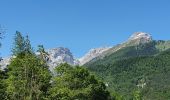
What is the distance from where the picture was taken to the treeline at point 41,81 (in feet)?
273

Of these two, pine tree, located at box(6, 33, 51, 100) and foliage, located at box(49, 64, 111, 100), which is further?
foliage, located at box(49, 64, 111, 100)

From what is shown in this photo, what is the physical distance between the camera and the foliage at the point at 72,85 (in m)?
99.7

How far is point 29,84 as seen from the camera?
81562 mm

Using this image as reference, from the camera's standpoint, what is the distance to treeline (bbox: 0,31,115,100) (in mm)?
83075

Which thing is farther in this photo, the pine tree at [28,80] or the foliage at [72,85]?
the foliage at [72,85]

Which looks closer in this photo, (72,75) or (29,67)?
(29,67)

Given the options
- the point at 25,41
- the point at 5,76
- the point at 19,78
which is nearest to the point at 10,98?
the point at 19,78

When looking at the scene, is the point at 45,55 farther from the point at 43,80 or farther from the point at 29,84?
the point at 29,84

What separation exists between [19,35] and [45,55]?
3228 cm

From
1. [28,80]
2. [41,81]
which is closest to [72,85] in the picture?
[41,81]

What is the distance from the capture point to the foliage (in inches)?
3925

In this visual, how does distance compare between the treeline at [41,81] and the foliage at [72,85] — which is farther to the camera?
the foliage at [72,85]

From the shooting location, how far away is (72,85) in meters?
109

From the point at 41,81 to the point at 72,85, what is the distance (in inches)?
568
